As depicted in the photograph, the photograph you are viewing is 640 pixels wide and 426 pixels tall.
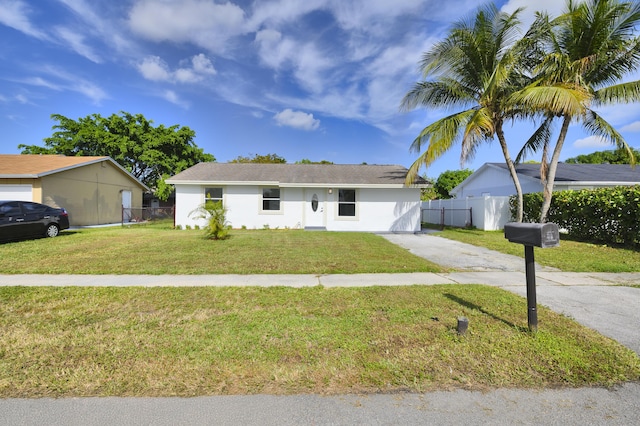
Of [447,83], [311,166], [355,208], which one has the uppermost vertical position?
Answer: [447,83]

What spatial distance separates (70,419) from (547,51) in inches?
624

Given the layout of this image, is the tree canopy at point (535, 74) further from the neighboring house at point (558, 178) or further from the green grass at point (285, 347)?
the green grass at point (285, 347)

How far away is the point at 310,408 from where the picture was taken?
2234 millimetres

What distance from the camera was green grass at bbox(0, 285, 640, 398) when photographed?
251cm

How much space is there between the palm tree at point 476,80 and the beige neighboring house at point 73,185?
18.0m

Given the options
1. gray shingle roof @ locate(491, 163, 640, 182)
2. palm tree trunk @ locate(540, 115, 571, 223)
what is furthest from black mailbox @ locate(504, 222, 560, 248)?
gray shingle roof @ locate(491, 163, 640, 182)

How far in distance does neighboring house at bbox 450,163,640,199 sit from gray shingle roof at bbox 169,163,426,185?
6898 millimetres

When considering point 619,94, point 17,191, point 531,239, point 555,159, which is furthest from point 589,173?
point 17,191

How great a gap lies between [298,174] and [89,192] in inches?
504

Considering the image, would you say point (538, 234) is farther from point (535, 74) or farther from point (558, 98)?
point (535, 74)

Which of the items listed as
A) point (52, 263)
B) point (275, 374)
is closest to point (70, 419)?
point (275, 374)

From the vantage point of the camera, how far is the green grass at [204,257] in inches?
254

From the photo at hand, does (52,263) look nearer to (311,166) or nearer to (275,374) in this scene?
(275,374)

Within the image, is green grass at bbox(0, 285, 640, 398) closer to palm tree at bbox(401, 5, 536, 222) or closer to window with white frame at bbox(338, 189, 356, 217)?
palm tree at bbox(401, 5, 536, 222)
